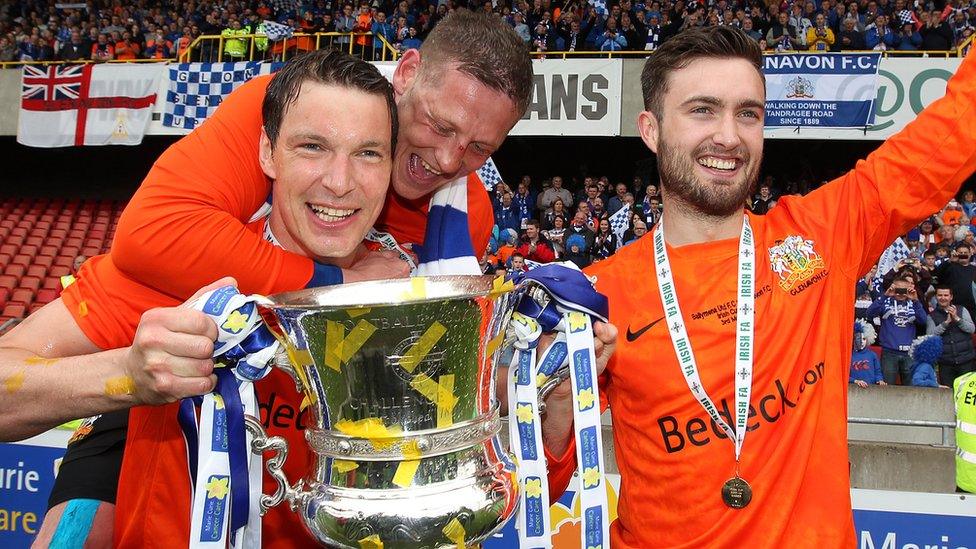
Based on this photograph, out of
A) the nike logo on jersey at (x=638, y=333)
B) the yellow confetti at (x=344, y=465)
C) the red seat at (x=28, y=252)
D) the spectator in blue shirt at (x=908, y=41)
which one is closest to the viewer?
the yellow confetti at (x=344, y=465)

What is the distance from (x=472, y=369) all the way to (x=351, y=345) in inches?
8.9

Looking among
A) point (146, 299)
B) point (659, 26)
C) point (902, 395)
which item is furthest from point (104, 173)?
point (146, 299)

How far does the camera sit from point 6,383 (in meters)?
1.57

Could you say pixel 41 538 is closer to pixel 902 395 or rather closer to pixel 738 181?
pixel 738 181

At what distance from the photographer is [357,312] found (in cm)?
129

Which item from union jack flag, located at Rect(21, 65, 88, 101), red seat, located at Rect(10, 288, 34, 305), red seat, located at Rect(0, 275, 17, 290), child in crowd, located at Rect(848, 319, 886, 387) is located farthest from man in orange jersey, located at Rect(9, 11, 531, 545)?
union jack flag, located at Rect(21, 65, 88, 101)

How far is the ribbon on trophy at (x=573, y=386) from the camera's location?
5.08 feet

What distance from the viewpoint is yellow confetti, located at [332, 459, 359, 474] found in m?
1.39

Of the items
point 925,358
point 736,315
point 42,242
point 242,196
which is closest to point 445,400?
point 242,196

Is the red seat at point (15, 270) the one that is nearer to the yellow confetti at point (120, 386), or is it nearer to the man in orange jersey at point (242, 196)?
the man in orange jersey at point (242, 196)

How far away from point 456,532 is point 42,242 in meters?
14.6

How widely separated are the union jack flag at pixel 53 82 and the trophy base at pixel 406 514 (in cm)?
1433

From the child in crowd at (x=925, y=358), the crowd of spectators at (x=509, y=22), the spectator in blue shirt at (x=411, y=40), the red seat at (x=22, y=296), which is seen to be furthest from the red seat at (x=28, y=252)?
the child in crowd at (x=925, y=358)

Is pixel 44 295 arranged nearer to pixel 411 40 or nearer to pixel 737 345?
pixel 411 40
